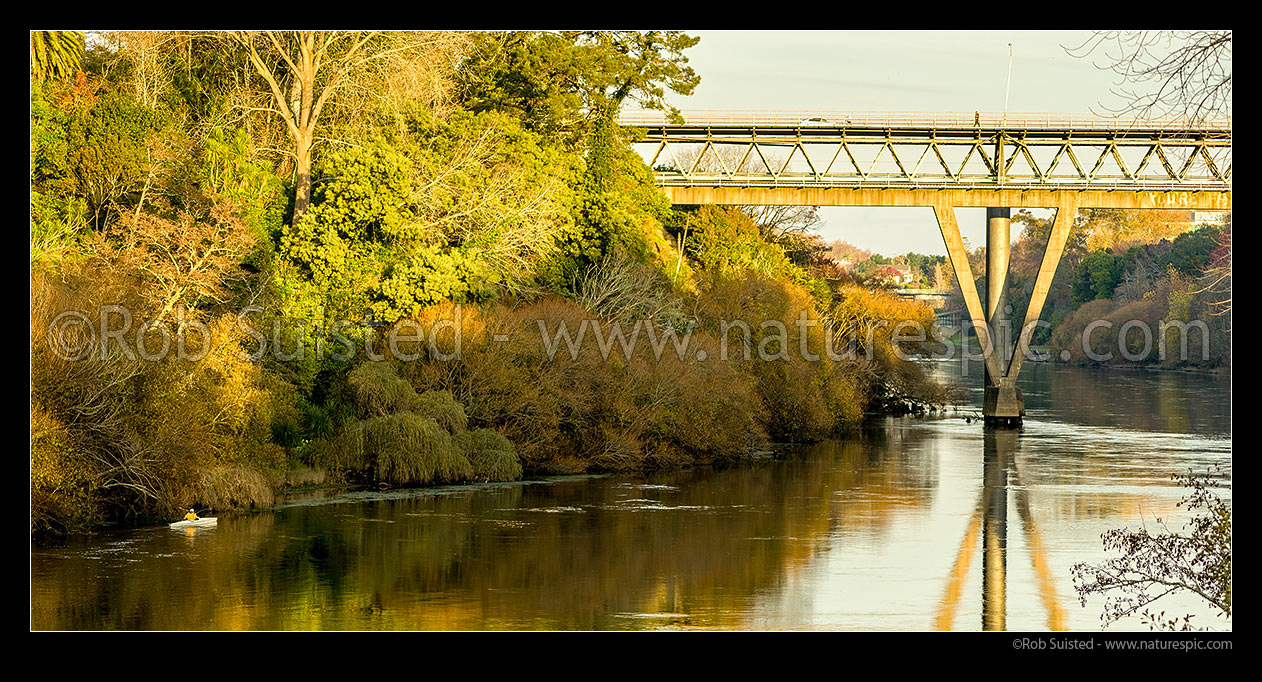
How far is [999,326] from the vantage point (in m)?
61.8

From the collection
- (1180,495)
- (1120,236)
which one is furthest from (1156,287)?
(1180,495)

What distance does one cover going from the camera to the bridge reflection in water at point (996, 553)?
80.1 feet

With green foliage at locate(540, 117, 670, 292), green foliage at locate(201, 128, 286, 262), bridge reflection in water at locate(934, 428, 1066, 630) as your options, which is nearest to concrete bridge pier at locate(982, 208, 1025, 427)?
bridge reflection in water at locate(934, 428, 1066, 630)

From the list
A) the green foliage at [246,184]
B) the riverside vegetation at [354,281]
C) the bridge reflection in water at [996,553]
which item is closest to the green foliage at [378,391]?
the riverside vegetation at [354,281]

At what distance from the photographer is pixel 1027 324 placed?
61500 mm

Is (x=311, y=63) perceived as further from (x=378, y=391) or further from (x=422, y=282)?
(x=378, y=391)

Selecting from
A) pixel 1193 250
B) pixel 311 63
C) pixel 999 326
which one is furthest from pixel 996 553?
pixel 1193 250

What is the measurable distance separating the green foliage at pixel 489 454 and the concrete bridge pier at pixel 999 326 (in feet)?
89.5

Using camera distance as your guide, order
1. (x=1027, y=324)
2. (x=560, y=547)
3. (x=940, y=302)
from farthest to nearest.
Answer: (x=940, y=302) < (x=1027, y=324) < (x=560, y=547)

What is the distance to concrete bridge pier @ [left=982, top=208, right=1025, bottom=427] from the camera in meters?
59.2

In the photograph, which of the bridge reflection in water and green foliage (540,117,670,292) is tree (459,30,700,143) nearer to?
green foliage (540,117,670,292)

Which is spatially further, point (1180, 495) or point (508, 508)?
point (1180, 495)
